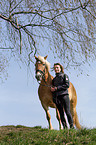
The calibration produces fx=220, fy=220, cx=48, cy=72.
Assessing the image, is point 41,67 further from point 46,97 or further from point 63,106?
point 63,106

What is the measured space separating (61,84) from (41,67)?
0.81m

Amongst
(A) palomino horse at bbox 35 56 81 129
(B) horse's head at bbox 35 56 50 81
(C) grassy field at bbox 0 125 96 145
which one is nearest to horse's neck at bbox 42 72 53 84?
(A) palomino horse at bbox 35 56 81 129

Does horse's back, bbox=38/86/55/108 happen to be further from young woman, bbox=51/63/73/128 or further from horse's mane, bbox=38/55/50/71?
horse's mane, bbox=38/55/50/71

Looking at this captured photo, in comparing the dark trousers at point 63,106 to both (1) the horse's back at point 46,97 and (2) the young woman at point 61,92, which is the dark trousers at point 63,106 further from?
(1) the horse's back at point 46,97

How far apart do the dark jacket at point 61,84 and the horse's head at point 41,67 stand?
1.42ft

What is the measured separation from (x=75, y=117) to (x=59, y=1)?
13.4 ft

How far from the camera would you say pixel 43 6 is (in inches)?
265

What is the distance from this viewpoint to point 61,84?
22.2ft

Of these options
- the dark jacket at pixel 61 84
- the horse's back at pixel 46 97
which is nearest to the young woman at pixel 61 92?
the dark jacket at pixel 61 84

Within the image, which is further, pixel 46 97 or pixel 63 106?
pixel 46 97

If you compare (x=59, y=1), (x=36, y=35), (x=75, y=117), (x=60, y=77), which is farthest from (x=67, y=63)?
(x=75, y=117)

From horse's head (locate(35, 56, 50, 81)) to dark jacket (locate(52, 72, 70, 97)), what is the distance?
0.43 meters

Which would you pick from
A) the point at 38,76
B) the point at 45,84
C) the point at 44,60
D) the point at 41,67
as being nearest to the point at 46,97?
the point at 45,84

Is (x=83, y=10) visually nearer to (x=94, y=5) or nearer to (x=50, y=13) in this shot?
(x=94, y=5)
